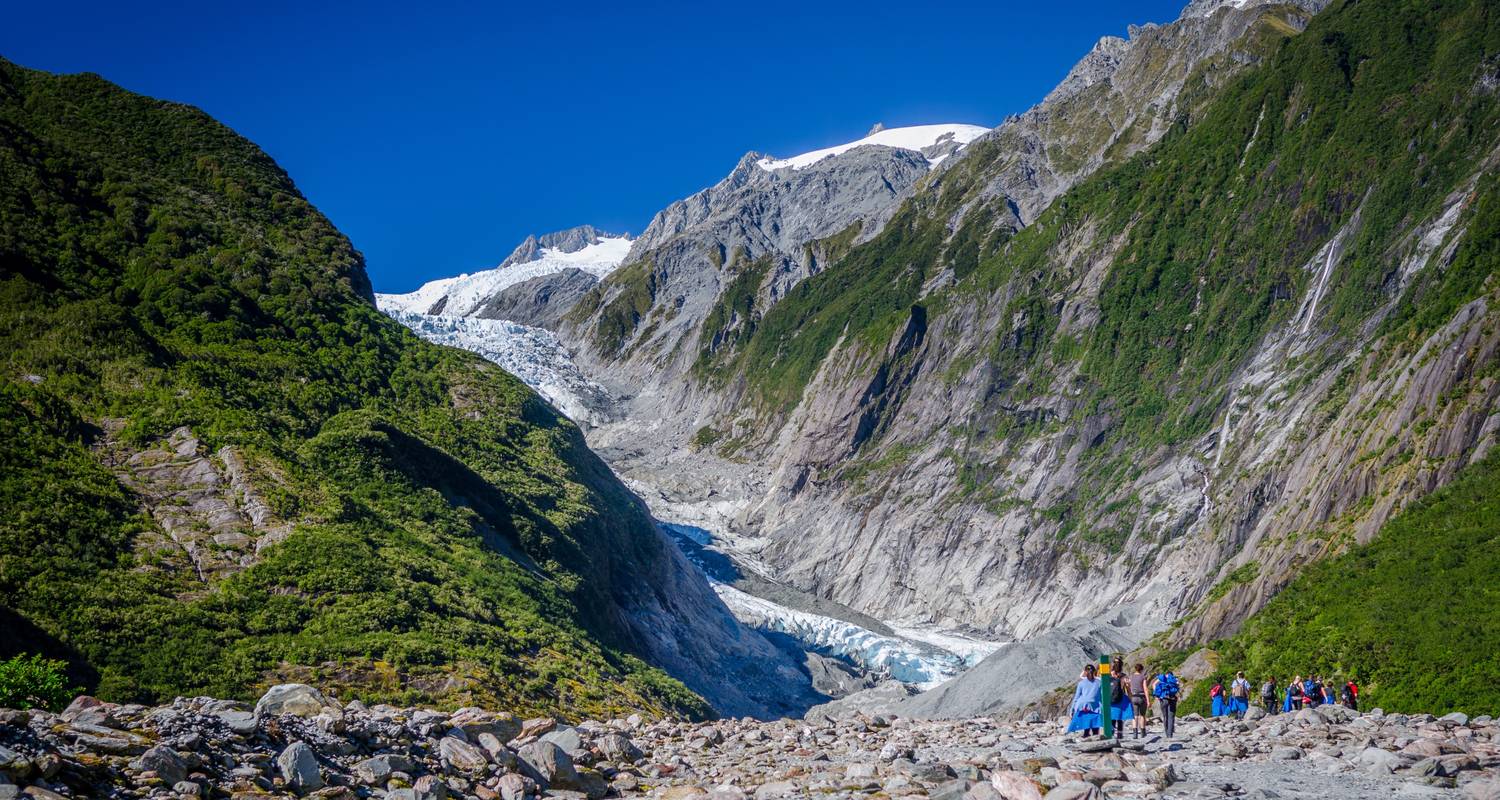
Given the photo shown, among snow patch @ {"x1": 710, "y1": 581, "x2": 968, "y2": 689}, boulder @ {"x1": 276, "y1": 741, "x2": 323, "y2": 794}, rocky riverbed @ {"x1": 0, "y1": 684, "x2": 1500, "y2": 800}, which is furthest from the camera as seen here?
snow patch @ {"x1": 710, "y1": 581, "x2": 968, "y2": 689}

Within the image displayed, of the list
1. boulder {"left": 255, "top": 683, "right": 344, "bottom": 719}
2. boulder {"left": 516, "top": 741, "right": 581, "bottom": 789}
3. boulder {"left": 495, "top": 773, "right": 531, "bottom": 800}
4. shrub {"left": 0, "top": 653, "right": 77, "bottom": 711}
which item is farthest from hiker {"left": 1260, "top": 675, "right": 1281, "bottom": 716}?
shrub {"left": 0, "top": 653, "right": 77, "bottom": 711}

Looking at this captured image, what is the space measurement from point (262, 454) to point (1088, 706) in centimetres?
2736

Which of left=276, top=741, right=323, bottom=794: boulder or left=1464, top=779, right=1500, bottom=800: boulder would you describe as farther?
left=276, top=741, right=323, bottom=794: boulder

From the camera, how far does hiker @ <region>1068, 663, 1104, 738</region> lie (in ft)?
74.1

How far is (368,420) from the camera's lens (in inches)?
1660

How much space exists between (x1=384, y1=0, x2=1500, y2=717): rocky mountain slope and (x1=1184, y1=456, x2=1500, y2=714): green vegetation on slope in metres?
3.58

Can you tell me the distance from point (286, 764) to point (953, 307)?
134636mm

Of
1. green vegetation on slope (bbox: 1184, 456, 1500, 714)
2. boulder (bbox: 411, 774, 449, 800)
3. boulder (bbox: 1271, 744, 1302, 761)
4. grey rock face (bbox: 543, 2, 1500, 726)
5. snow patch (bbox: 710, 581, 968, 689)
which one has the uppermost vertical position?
grey rock face (bbox: 543, 2, 1500, 726)

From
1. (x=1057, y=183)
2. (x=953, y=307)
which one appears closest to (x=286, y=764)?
(x=953, y=307)

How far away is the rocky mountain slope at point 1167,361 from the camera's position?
55.8 m

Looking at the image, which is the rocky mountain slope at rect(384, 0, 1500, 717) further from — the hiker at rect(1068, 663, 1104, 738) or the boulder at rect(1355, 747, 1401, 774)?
the boulder at rect(1355, 747, 1401, 774)

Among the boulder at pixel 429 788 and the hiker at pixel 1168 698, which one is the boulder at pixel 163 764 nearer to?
the boulder at pixel 429 788

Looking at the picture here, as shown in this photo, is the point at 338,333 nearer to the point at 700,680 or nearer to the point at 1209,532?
the point at 700,680

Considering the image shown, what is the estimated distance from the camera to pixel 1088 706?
899 inches
